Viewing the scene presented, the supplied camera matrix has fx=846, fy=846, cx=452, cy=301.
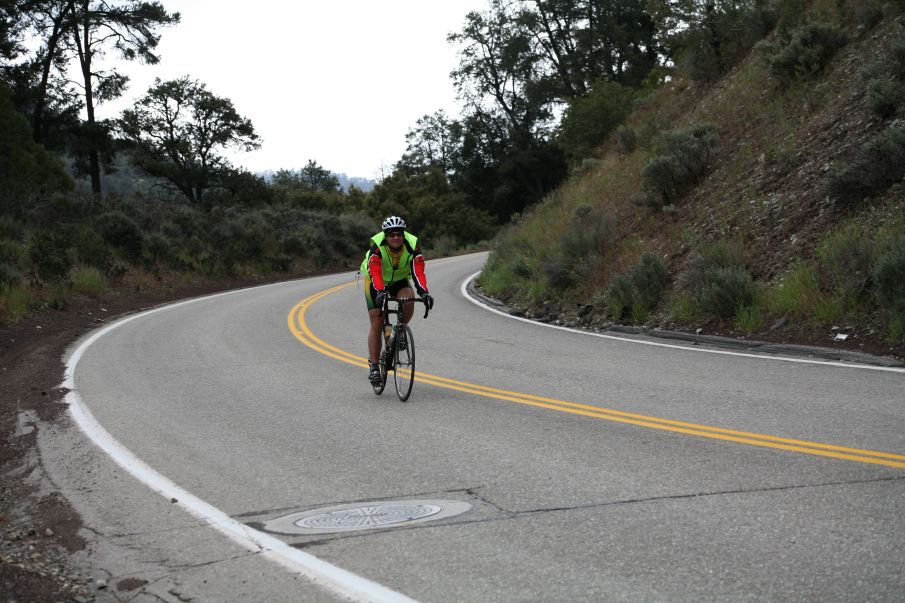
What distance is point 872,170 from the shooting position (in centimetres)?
1310

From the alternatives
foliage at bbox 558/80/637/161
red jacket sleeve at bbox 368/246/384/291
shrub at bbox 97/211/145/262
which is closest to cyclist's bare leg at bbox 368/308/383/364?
red jacket sleeve at bbox 368/246/384/291

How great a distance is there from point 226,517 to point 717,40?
2401 centimetres

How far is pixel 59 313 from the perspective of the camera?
781 inches

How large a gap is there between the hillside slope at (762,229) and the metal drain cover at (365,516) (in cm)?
715

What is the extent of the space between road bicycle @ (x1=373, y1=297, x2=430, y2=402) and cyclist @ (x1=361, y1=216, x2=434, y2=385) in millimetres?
85

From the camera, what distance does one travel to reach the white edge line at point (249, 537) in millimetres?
4285

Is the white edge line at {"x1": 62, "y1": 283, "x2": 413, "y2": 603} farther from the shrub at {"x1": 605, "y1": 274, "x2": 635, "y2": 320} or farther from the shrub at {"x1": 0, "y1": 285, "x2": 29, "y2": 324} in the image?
the shrub at {"x1": 0, "y1": 285, "x2": 29, "y2": 324}

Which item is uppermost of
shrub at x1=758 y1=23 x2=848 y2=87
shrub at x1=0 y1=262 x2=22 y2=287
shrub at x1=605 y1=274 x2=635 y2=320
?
shrub at x1=758 y1=23 x2=848 y2=87

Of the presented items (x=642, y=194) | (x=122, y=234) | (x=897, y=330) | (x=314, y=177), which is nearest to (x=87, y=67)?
(x=122, y=234)

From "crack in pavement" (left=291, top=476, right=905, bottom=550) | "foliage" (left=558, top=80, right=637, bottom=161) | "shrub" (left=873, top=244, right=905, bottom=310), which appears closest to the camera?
"crack in pavement" (left=291, top=476, right=905, bottom=550)

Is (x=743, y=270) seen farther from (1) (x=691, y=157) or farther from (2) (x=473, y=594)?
(2) (x=473, y=594)

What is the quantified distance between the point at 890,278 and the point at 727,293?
2.61 metres

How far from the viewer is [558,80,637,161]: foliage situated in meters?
34.7

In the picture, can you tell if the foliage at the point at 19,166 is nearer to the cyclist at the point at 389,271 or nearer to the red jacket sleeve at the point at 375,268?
the cyclist at the point at 389,271
